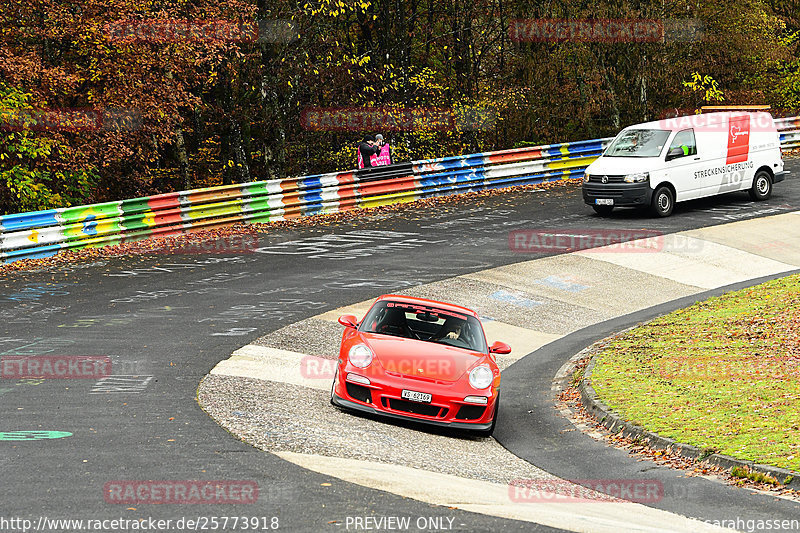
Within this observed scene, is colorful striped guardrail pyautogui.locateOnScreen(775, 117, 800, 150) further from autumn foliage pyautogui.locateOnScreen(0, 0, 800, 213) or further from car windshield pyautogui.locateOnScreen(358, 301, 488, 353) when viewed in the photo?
car windshield pyautogui.locateOnScreen(358, 301, 488, 353)

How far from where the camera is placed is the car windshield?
10.8 m

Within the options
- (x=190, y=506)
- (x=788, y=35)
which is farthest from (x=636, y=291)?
(x=788, y=35)

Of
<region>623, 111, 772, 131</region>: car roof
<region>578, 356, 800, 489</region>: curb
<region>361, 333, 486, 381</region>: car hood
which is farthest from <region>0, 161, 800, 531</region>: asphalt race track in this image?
<region>623, 111, 772, 131</region>: car roof

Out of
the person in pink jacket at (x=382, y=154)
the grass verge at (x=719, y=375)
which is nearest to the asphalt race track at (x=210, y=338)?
the grass verge at (x=719, y=375)

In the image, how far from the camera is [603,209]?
22.9 metres

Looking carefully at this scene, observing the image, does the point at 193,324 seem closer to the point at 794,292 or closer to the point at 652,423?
the point at 652,423

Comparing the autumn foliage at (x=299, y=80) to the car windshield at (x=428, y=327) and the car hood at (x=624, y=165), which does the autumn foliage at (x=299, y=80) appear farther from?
the car windshield at (x=428, y=327)

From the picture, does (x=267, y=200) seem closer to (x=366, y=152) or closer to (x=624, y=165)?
(x=366, y=152)

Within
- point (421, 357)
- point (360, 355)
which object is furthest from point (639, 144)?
point (360, 355)

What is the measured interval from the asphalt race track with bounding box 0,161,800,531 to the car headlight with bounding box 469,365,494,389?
2.45ft

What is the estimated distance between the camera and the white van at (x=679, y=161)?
72.8 ft

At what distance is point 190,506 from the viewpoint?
22.2ft

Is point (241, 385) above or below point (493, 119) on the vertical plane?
below

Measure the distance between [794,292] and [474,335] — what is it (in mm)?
8123
